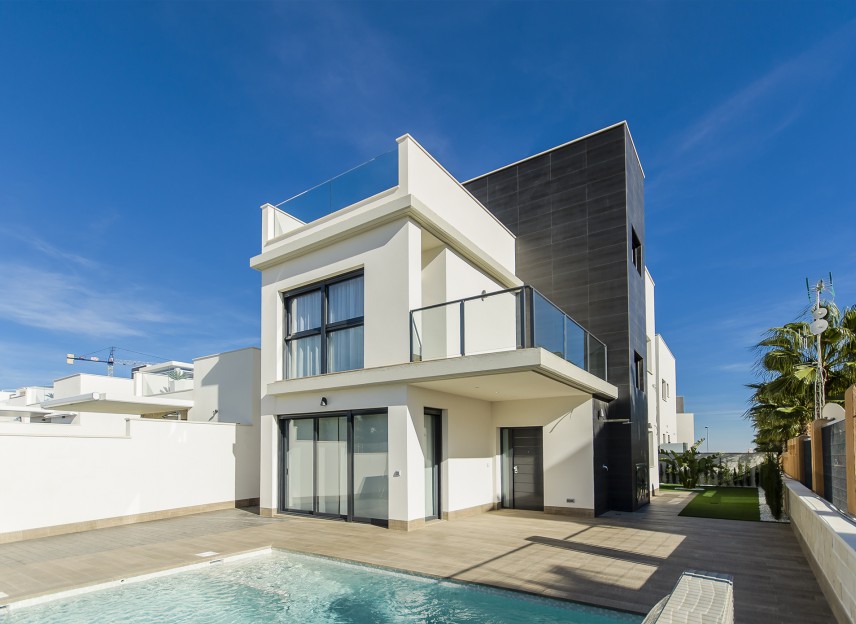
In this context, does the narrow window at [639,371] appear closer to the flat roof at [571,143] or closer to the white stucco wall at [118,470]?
the flat roof at [571,143]

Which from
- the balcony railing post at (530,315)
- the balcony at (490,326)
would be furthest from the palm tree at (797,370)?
the balcony railing post at (530,315)

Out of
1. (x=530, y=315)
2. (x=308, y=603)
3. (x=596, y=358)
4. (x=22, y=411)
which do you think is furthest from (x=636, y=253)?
(x=22, y=411)

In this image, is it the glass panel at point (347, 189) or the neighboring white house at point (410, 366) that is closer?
A: the neighboring white house at point (410, 366)

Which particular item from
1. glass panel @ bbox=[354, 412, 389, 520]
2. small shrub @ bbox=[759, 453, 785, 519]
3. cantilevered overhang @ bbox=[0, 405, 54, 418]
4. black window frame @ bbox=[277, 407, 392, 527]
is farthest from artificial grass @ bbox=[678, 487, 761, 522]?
cantilevered overhang @ bbox=[0, 405, 54, 418]

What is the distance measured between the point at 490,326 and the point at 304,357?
486cm

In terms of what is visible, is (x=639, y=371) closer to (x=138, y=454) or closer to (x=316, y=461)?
(x=316, y=461)

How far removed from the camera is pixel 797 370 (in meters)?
11.1

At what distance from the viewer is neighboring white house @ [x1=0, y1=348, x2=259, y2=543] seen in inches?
384

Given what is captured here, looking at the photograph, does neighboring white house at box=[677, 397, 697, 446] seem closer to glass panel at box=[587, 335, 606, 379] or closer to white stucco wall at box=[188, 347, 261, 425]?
glass panel at box=[587, 335, 606, 379]

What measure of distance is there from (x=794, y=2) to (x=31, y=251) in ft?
106

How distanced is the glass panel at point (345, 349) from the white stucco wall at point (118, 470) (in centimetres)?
419

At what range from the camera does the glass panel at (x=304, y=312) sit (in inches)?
477

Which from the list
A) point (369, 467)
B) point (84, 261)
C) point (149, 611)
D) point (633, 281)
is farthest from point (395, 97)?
point (84, 261)

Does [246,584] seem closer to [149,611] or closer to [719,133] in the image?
[149,611]
